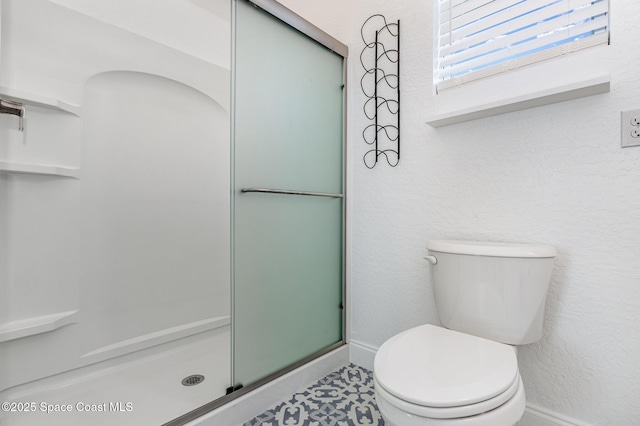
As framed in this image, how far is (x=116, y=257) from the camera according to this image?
1.71m

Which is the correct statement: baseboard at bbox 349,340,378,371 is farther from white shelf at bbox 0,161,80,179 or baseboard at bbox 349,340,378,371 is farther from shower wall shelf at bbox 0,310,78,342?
white shelf at bbox 0,161,80,179

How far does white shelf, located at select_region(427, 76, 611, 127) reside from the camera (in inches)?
39.9

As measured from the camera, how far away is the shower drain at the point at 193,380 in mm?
1489

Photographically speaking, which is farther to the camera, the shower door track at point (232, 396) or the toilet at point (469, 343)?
the shower door track at point (232, 396)

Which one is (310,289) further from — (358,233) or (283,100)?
(283,100)

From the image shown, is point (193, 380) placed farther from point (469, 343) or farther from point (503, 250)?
point (503, 250)

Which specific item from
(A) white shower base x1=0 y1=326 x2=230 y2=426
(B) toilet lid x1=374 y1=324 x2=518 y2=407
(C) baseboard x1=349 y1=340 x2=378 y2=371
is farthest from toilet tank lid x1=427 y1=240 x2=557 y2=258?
(A) white shower base x1=0 y1=326 x2=230 y2=426

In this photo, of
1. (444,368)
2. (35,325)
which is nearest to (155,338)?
(35,325)

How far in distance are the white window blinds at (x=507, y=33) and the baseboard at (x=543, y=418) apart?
1.28 meters

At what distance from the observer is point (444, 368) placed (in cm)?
85

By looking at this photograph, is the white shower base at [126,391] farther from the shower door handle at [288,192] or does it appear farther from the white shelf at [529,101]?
the white shelf at [529,101]

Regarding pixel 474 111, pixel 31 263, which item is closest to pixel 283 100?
pixel 474 111

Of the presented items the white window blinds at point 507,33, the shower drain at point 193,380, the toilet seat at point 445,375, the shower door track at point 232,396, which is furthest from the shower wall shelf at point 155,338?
the white window blinds at point 507,33

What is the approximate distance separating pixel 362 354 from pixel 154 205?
144 cm
